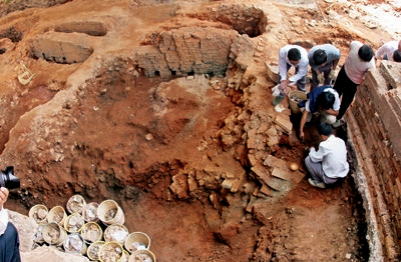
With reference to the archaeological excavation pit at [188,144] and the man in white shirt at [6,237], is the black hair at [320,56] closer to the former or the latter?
the archaeological excavation pit at [188,144]

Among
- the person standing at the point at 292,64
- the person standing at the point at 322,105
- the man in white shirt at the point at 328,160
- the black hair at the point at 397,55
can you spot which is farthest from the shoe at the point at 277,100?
the black hair at the point at 397,55

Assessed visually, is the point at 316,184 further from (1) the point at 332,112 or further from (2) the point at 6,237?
(2) the point at 6,237

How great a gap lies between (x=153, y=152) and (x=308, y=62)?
2.75 metres

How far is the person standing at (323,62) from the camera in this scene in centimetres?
477

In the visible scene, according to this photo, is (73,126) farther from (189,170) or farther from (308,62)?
(308,62)

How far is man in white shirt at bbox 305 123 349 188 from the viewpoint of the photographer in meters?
4.21

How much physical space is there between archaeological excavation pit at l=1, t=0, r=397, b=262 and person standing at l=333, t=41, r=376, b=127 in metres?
0.40

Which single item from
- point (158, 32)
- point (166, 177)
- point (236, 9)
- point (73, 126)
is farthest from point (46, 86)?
point (236, 9)

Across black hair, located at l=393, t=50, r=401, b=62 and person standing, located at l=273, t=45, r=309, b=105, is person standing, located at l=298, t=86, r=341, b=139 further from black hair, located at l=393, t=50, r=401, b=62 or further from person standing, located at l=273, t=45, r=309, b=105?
black hair, located at l=393, t=50, r=401, b=62

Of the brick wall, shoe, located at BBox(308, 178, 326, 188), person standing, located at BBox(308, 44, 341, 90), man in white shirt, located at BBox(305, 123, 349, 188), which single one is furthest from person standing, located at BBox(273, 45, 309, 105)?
shoe, located at BBox(308, 178, 326, 188)

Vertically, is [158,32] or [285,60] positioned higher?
[285,60]

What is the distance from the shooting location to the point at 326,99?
437 cm

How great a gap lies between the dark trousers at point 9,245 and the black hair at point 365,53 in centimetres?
426

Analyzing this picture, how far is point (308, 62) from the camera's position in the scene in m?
5.01
